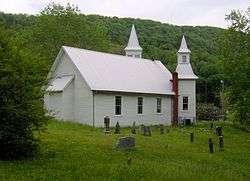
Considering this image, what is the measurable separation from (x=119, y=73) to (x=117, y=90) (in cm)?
370

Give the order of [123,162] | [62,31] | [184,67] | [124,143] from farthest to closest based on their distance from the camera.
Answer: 1. [62,31]
2. [184,67]
3. [124,143]
4. [123,162]

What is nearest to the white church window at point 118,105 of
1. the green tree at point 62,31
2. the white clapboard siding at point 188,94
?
the white clapboard siding at point 188,94

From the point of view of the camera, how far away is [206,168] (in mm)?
22750

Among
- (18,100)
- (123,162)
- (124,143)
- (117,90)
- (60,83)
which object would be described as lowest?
(123,162)

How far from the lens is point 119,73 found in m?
48.4

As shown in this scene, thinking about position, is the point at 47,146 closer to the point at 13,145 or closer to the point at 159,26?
the point at 13,145

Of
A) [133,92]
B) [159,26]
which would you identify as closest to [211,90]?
[133,92]

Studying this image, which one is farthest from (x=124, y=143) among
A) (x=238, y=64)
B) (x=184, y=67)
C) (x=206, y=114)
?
(x=206, y=114)

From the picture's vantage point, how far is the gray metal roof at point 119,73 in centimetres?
4431

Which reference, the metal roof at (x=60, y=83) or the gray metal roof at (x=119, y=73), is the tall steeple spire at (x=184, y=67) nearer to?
the gray metal roof at (x=119, y=73)

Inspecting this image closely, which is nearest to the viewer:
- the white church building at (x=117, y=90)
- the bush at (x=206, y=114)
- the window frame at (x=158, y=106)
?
the white church building at (x=117, y=90)

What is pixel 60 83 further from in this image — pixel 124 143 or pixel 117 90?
pixel 124 143

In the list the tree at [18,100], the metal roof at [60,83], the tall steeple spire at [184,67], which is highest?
the tall steeple spire at [184,67]

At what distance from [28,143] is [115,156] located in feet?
13.8
